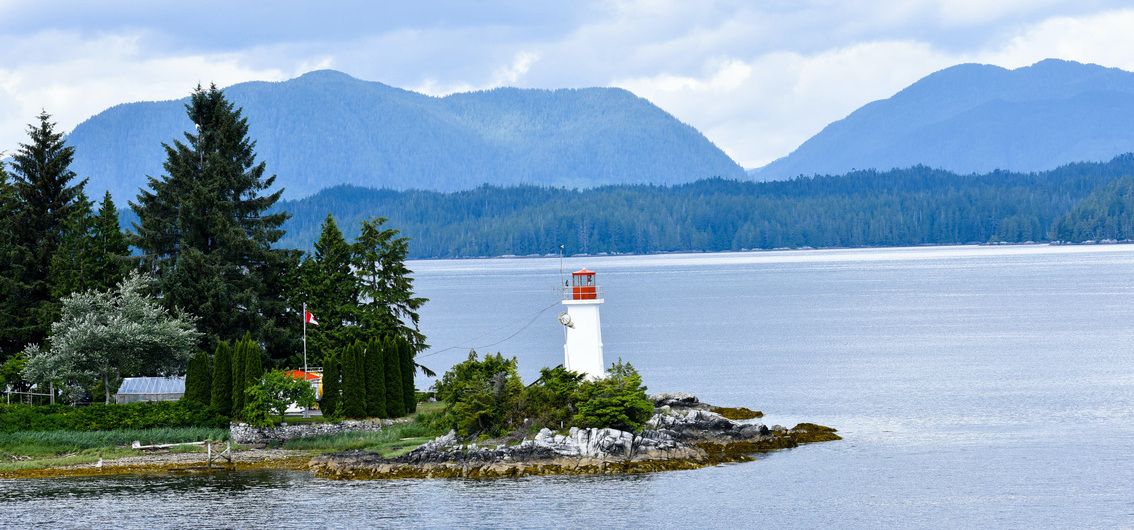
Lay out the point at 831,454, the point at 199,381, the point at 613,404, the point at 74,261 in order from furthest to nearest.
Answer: the point at 74,261, the point at 199,381, the point at 831,454, the point at 613,404

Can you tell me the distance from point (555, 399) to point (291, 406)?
1202cm

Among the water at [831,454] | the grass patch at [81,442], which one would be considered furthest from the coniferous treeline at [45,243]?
the water at [831,454]

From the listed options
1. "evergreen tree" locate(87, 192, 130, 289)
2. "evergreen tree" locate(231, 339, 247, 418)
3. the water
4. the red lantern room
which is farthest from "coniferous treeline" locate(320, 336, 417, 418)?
"evergreen tree" locate(87, 192, 130, 289)

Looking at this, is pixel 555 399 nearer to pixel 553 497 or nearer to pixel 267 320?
pixel 553 497

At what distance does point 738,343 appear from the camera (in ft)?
323

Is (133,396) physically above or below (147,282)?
below

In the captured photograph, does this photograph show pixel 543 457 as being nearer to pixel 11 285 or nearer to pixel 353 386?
pixel 353 386

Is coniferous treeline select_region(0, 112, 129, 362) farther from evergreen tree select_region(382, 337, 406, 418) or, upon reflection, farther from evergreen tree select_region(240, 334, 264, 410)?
evergreen tree select_region(382, 337, 406, 418)

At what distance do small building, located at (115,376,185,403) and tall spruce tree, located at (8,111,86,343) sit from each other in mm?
8866

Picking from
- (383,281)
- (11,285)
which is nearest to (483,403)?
(383,281)

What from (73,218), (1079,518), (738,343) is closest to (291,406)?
(73,218)

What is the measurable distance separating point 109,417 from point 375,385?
10118mm

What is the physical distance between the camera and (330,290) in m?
59.3

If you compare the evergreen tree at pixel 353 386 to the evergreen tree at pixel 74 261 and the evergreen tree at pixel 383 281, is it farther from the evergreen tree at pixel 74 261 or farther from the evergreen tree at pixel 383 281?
the evergreen tree at pixel 74 261
